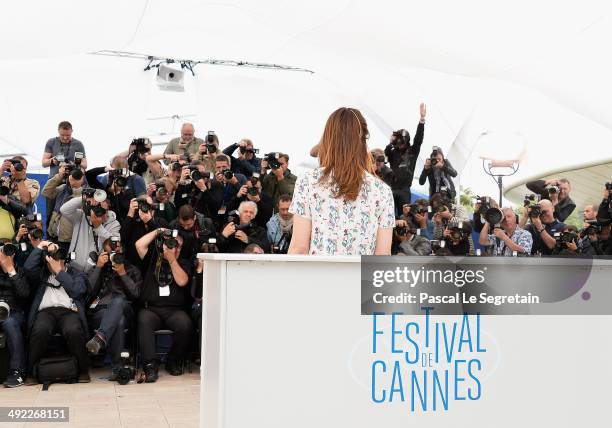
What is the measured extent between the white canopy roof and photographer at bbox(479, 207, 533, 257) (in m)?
3.01

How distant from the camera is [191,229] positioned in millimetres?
7711

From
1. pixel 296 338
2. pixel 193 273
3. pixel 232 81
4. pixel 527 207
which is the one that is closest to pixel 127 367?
pixel 193 273

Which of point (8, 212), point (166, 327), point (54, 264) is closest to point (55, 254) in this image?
point (54, 264)

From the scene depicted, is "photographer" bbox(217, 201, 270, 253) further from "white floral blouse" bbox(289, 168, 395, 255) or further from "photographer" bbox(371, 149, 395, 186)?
"white floral blouse" bbox(289, 168, 395, 255)

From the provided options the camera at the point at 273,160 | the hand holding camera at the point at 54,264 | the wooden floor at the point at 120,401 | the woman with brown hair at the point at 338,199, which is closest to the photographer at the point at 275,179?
the camera at the point at 273,160

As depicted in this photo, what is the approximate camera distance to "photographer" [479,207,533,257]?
8133 mm

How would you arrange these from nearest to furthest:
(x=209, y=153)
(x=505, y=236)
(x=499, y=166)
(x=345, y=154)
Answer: (x=345, y=154) → (x=505, y=236) → (x=209, y=153) → (x=499, y=166)

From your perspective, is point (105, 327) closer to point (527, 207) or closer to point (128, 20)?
point (527, 207)

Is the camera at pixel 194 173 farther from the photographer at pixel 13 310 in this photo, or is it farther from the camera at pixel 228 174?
the photographer at pixel 13 310

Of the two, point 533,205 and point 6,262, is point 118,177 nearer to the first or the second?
point 6,262

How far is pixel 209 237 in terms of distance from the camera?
25.6ft

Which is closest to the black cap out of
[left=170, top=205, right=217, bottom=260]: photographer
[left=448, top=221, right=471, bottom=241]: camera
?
[left=170, top=205, right=217, bottom=260]: photographer

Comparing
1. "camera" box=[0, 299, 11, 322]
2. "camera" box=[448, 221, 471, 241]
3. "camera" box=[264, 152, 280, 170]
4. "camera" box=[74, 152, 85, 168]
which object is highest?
"camera" box=[264, 152, 280, 170]

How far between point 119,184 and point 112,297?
1.20 m
